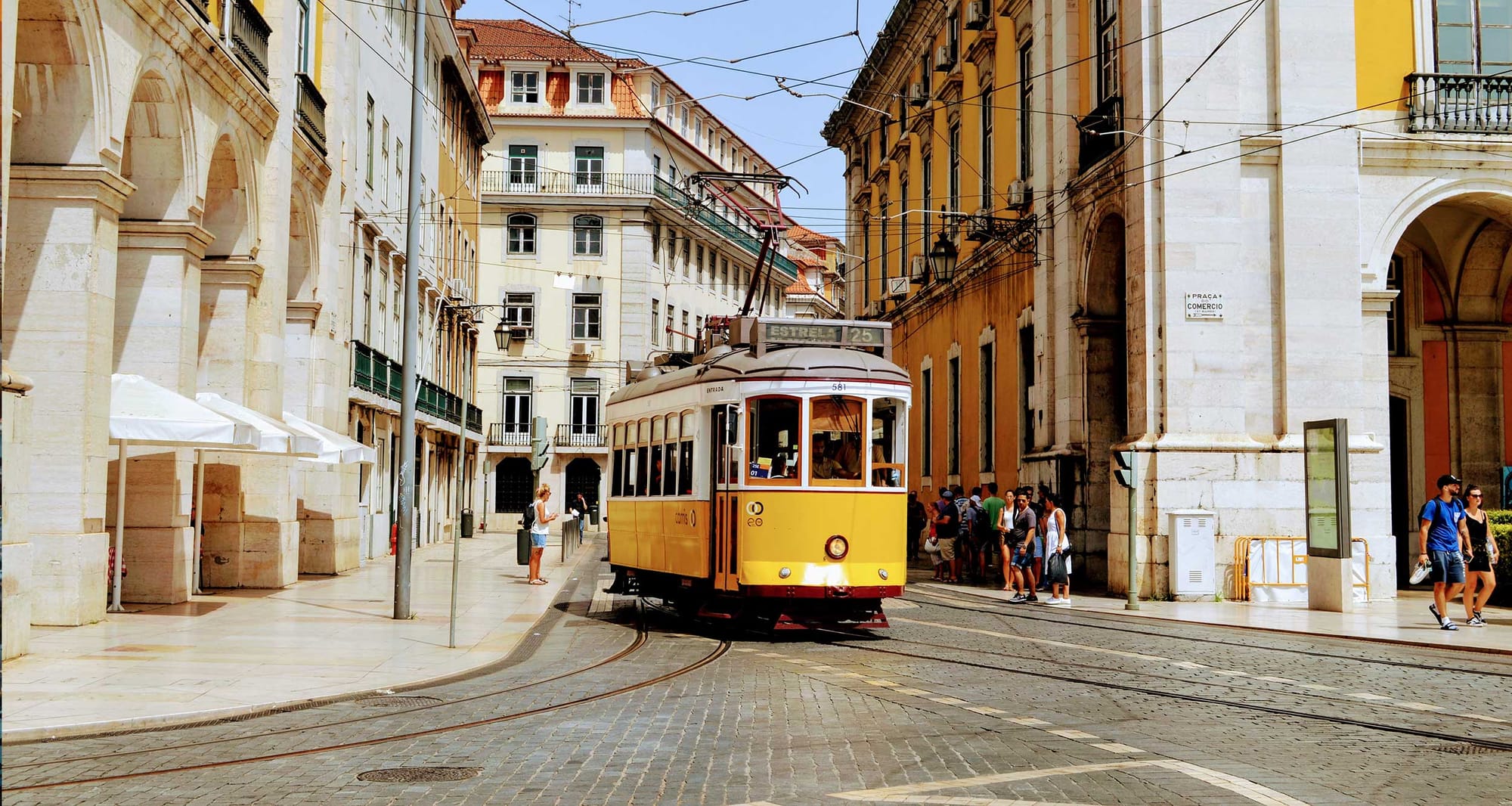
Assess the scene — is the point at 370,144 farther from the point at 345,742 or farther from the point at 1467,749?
the point at 1467,749

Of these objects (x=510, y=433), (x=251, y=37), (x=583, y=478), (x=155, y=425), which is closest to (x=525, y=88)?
(x=510, y=433)

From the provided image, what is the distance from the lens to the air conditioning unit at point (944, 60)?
3650 cm

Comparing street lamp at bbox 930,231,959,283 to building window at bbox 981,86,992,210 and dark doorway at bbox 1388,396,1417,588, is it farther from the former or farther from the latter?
dark doorway at bbox 1388,396,1417,588

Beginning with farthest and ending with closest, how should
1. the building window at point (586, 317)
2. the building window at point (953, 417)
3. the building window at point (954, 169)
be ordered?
the building window at point (586, 317) → the building window at point (953, 417) → the building window at point (954, 169)

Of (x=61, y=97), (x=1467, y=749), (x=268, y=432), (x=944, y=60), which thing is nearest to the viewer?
(x=1467, y=749)

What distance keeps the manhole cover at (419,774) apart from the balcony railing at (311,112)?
694 inches

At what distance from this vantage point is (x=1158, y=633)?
1648 centimetres

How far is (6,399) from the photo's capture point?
506 inches

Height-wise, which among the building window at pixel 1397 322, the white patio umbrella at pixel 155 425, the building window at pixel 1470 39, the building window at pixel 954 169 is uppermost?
the building window at pixel 954 169

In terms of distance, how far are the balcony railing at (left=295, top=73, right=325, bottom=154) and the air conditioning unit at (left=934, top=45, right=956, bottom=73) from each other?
56.1 ft

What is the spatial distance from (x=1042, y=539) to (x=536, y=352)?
43081 mm

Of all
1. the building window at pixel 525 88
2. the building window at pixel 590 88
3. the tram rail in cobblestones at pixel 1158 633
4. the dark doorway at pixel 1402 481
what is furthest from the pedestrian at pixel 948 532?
the building window at pixel 525 88

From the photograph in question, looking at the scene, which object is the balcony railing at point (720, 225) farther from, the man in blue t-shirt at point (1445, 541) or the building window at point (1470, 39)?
the man in blue t-shirt at point (1445, 541)

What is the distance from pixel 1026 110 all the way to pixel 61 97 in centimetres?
2031
